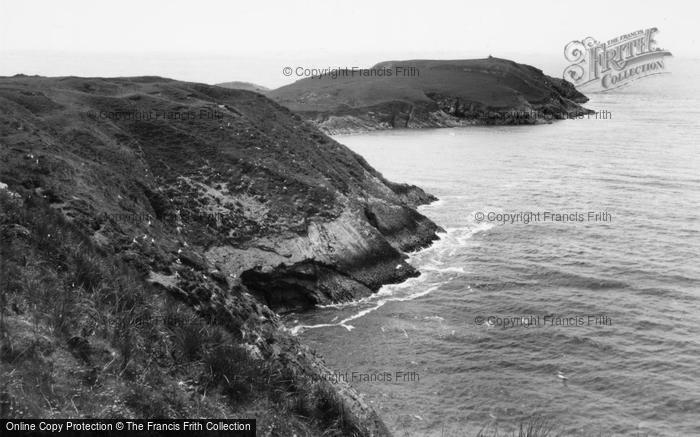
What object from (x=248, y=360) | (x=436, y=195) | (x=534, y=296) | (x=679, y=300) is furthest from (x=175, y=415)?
(x=436, y=195)

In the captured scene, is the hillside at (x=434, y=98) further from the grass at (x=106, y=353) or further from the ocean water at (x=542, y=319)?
the grass at (x=106, y=353)

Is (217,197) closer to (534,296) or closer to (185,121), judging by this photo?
(185,121)

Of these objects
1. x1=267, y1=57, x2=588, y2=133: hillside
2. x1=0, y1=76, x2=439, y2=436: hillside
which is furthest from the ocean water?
x1=267, y1=57, x2=588, y2=133: hillside

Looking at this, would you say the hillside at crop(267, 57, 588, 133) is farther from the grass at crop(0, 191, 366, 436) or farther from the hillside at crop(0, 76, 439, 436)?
the grass at crop(0, 191, 366, 436)

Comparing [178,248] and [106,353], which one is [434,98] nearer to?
[178,248]

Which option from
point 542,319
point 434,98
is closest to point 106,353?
point 542,319

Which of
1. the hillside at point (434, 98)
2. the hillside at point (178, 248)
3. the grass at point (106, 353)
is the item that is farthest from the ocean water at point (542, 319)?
the hillside at point (434, 98)
